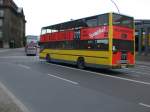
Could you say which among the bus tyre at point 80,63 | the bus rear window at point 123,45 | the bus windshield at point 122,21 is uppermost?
the bus windshield at point 122,21

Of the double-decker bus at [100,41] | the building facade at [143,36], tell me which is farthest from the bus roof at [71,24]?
the building facade at [143,36]

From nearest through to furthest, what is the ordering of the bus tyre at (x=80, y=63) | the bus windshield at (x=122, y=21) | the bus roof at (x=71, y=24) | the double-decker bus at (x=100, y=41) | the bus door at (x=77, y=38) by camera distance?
the double-decker bus at (x=100, y=41)
the bus windshield at (x=122, y=21)
the bus tyre at (x=80, y=63)
the bus roof at (x=71, y=24)
the bus door at (x=77, y=38)

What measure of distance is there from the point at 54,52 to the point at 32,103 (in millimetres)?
20208

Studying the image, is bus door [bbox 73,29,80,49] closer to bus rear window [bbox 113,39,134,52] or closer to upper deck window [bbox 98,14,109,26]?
upper deck window [bbox 98,14,109,26]

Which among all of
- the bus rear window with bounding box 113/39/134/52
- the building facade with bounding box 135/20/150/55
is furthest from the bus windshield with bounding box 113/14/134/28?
the building facade with bounding box 135/20/150/55

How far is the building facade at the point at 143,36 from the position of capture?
42719mm

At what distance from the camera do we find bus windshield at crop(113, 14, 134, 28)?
2333 centimetres

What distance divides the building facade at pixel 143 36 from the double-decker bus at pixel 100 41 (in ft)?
53.0

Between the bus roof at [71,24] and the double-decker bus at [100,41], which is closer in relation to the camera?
the double-decker bus at [100,41]

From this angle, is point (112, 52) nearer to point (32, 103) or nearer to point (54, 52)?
point (54, 52)

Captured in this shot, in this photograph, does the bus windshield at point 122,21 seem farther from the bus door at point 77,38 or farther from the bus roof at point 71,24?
the bus door at point 77,38

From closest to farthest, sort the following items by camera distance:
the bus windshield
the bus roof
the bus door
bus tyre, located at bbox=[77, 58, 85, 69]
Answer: the bus windshield → bus tyre, located at bbox=[77, 58, 85, 69] → the bus roof → the bus door

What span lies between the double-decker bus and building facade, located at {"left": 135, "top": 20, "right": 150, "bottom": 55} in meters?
16.2

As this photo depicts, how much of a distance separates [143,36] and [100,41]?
69.7 ft
